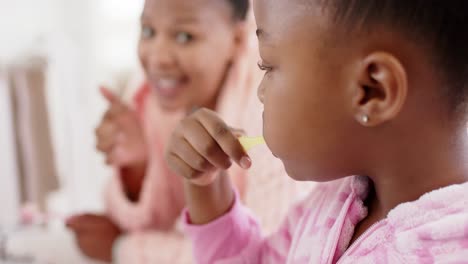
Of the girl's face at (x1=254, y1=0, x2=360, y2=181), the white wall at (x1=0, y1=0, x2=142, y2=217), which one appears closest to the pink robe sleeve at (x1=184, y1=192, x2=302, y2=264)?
the girl's face at (x1=254, y1=0, x2=360, y2=181)

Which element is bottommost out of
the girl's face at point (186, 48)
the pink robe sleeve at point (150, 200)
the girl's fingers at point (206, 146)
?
the pink robe sleeve at point (150, 200)

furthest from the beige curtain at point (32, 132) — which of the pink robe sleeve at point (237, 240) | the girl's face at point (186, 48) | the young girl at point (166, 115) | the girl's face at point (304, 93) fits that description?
the girl's face at point (304, 93)

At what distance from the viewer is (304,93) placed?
370 millimetres

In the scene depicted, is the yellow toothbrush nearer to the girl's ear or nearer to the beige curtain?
the girl's ear

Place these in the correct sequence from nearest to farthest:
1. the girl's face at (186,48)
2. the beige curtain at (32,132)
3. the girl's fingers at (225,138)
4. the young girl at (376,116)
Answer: the young girl at (376,116) → the girl's fingers at (225,138) → the girl's face at (186,48) → the beige curtain at (32,132)

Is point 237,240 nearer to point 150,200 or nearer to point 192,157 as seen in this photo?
point 192,157

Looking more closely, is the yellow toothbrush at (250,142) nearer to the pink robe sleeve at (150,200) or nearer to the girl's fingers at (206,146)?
the girl's fingers at (206,146)

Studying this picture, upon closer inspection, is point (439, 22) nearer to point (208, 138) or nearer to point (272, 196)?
point (208, 138)

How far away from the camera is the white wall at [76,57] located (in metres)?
0.87

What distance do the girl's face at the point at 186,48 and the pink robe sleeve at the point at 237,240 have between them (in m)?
0.17

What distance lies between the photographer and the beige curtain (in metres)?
0.97

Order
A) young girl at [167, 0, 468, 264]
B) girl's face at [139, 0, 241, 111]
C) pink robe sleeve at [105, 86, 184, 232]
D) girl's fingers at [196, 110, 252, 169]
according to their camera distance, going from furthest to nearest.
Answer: pink robe sleeve at [105, 86, 184, 232] < girl's face at [139, 0, 241, 111] < girl's fingers at [196, 110, 252, 169] < young girl at [167, 0, 468, 264]

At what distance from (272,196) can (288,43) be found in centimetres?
26

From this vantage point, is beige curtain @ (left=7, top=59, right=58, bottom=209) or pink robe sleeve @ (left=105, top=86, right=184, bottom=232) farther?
beige curtain @ (left=7, top=59, right=58, bottom=209)
